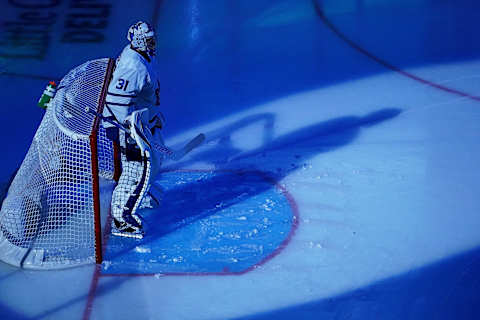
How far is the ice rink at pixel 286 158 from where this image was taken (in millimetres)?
3676

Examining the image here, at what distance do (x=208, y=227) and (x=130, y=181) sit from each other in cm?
58

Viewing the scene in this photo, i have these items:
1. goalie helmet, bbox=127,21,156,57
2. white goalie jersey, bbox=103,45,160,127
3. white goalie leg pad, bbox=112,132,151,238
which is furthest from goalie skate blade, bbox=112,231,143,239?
goalie helmet, bbox=127,21,156,57

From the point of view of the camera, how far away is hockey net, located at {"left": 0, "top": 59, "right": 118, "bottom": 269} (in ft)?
13.0

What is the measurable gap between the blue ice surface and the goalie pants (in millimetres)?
237

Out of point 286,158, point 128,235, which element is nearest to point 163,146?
point 128,235

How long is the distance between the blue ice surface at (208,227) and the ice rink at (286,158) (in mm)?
13

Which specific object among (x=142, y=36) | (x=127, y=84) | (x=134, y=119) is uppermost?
(x=142, y=36)

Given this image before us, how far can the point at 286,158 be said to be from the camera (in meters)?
5.02

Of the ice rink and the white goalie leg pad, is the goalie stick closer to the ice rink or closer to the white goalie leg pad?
the white goalie leg pad

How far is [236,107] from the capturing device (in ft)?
18.9

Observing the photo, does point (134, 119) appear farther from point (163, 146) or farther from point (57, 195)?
point (57, 195)

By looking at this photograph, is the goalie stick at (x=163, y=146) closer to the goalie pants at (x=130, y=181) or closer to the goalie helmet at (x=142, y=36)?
the goalie pants at (x=130, y=181)

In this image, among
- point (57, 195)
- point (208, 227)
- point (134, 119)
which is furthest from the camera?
point (208, 227)

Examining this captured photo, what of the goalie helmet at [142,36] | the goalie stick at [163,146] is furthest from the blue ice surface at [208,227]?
the goalie helmet at [142,36]
